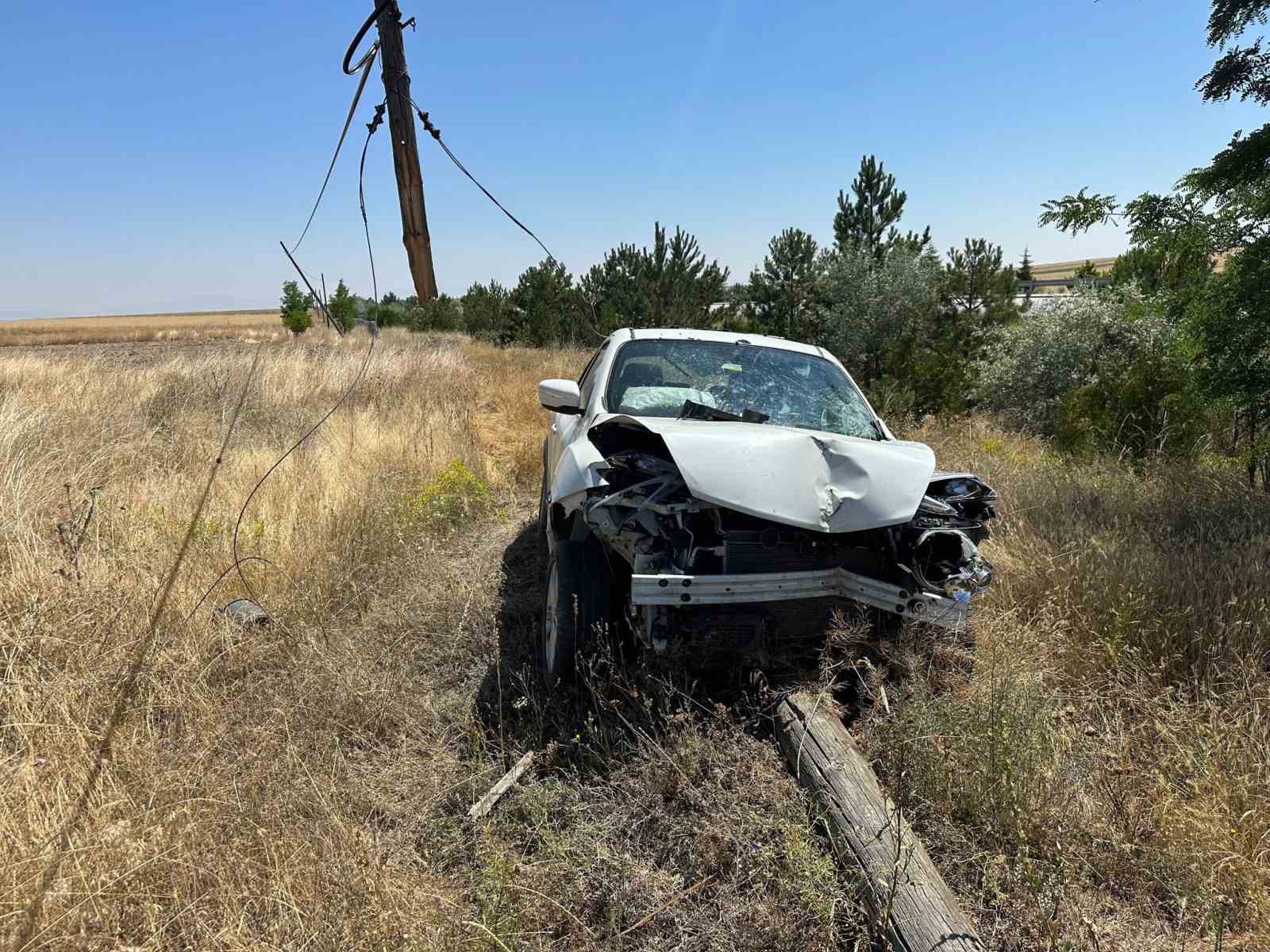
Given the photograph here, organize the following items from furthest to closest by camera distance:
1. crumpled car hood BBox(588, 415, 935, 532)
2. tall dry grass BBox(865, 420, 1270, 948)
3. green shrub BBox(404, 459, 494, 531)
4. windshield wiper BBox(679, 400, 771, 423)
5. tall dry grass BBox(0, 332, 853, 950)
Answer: green shrub BBox(404, 459, 494, 531)
windshield wiper BBox(679, 400, 771, 423)
crumpled car hood BBox(588, 415, 935, 532)
tall dry grass BBox(865, 420, 1270, 948)
tall dry grass BBox(0, 332, 853, 950)

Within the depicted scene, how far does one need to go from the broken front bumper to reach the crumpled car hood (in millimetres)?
243

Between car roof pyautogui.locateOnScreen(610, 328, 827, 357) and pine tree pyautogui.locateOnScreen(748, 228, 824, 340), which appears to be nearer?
car roof pyautogui.locateOnScreen(610, 328, 827, 357)

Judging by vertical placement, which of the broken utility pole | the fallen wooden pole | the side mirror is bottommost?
the fallen wooden pole

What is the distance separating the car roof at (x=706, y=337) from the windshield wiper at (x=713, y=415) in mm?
978

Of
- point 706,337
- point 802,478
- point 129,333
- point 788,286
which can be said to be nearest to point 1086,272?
point 788,286

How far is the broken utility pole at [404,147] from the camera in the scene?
6.79 ft

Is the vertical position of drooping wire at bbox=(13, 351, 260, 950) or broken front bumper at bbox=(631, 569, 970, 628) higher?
broken front bumper at bbox=(631, 569, 970, 628)

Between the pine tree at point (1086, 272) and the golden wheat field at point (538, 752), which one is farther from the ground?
the pine tree at point (1086, 272)

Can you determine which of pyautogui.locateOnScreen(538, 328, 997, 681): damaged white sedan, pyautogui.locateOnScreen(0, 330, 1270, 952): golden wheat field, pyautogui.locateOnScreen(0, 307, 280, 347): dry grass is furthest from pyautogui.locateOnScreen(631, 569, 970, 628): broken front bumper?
pyautogui.locateOnScreen(0, 307, 280, 347): dry grass

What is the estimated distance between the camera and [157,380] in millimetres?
9773

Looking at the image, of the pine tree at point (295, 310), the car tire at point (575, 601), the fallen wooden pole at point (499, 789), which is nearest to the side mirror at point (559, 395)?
the car tire at point (575, 601)

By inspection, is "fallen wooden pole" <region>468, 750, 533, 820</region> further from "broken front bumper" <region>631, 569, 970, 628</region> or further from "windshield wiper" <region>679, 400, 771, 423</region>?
"windshield wiper" <region>679, 400, 771, 423</region>

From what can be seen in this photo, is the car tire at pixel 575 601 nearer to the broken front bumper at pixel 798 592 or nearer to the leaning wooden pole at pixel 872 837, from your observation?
the broken front bumper at pixel 798 592

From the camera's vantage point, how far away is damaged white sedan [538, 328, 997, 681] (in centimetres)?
250
